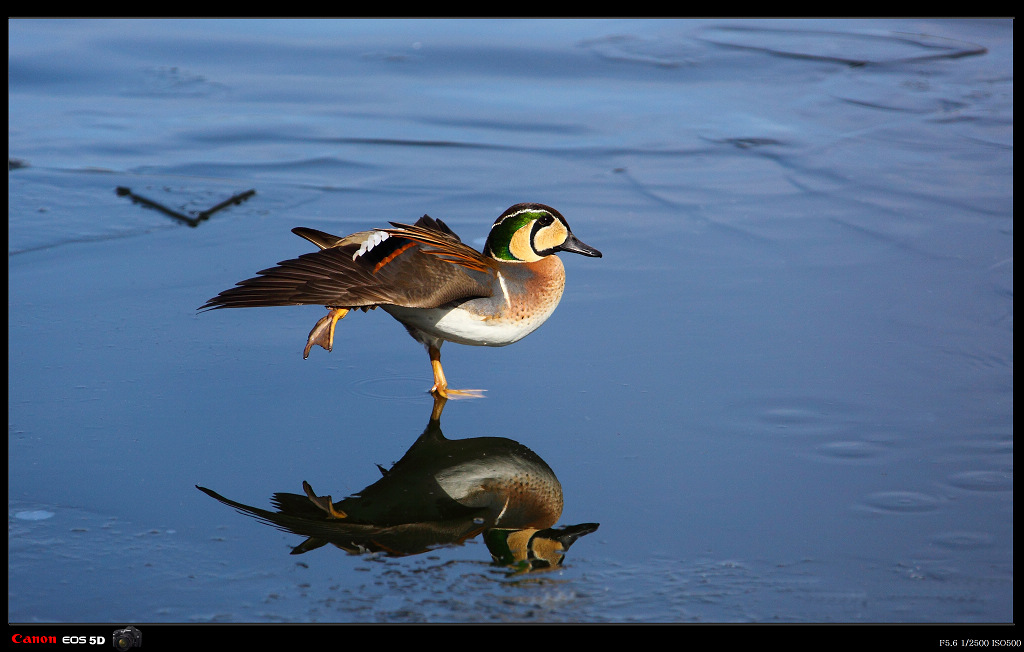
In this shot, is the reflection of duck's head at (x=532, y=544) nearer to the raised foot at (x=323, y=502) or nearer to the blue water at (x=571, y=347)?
the blue water at (x=571, y=347)

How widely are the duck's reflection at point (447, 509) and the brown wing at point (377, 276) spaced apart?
679 mm

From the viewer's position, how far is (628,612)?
10.8 feet

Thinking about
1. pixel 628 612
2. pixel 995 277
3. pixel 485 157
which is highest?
pixel 485 157

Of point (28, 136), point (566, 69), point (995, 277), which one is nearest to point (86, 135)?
point (28, 136)

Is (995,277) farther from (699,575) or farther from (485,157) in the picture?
(485,157)

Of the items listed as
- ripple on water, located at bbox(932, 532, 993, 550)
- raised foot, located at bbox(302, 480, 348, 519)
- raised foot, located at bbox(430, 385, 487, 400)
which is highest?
raised foot, located at bbox(430, 385, 487, 400)

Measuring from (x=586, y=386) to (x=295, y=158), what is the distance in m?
4.44

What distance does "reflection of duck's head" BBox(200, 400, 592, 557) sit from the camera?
12.3ft

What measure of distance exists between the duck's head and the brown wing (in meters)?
0.30

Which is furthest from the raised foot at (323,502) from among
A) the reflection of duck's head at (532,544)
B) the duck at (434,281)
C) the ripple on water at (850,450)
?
the ripple on water at (850,450)


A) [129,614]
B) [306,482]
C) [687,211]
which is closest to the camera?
[129,614]
